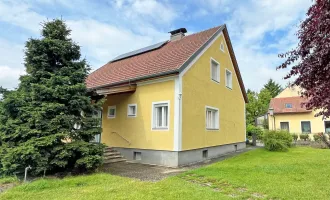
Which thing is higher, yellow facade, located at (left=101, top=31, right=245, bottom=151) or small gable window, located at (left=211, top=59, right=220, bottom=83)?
small gable window, located at (left=211, top=59, right=220, bottom=83)

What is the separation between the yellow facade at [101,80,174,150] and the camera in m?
10.6

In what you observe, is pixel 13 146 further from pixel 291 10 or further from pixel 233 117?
pixel 233 117

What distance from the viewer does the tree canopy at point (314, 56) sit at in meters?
2.79

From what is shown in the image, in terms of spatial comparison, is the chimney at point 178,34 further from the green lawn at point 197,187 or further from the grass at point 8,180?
the grass at point 8,180

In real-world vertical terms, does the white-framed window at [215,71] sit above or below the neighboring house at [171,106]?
above

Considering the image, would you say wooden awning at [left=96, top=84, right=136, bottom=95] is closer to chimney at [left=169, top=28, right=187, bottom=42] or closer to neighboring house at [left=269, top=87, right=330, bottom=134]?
chimney at [left=169, top=28, right=187, bottom=42]

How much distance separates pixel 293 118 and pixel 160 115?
22869 millimetres

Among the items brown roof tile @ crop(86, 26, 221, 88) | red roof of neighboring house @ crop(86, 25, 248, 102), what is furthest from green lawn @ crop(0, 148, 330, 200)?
brown roof tile @ crop(86, 26, 221, 88)

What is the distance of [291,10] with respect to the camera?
4891 millimetres

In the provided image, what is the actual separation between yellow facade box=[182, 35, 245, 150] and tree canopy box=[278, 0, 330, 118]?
23.9 ft

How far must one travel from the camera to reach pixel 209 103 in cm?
1303

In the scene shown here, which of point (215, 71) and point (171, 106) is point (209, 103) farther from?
point (171, 106)

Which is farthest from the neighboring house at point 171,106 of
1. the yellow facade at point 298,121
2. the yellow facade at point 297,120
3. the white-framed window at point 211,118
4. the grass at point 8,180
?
the yellow facade at point 298,121

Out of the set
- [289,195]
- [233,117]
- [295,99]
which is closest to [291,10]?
[289,195]
